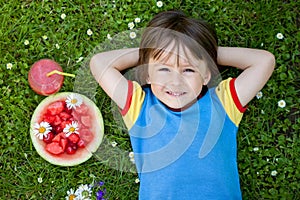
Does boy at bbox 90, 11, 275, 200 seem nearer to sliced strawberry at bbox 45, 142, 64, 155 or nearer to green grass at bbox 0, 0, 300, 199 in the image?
green grass at bbox 0, 0, 300, 199

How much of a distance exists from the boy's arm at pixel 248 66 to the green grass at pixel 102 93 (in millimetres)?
139

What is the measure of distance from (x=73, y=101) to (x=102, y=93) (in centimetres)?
14

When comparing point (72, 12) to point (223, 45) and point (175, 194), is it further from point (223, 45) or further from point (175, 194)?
point (175, 194)

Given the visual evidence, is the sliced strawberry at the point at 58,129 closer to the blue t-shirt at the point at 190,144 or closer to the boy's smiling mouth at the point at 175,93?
the blue t-shirt at the point at 190,144

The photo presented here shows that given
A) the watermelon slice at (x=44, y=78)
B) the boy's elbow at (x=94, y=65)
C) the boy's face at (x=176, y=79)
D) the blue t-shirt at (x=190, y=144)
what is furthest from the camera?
the watermelon slice at (x=44, y=78)

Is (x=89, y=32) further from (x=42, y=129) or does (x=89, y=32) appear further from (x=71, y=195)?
(x=71, y=195)

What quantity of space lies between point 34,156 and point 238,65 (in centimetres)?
100

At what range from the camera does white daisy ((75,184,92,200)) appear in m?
2.36

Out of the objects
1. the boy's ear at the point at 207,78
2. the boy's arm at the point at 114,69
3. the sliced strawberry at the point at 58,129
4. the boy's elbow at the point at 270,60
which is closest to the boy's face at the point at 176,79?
the boy's ear at the point at 207,78

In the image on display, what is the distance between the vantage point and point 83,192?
2.37 metres

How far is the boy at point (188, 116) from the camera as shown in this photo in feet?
6.86

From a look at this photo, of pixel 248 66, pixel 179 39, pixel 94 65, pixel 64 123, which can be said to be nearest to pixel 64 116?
pixel 64 123

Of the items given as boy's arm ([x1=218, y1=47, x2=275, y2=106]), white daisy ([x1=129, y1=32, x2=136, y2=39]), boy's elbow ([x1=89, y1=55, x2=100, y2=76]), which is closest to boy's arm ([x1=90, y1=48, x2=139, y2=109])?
boy's elbow ([x1=89, y1=55, x2=100, y2=76])

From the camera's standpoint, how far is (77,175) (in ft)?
7.84
